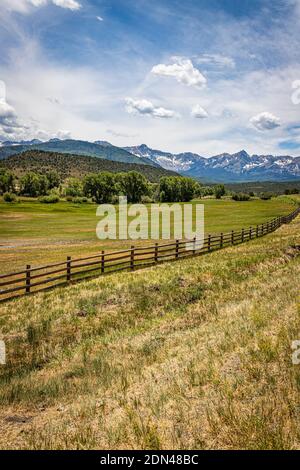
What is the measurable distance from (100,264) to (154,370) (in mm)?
18106

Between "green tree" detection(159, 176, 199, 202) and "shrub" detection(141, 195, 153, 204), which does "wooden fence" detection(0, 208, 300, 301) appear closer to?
"shrub" detection(141, 195, 153, 204)

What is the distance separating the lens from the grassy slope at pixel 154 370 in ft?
14.8

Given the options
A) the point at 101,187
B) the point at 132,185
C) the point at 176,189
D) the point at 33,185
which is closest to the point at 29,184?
the point at 33,185

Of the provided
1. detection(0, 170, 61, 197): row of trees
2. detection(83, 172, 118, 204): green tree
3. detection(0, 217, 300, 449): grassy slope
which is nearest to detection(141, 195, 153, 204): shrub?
detection(83, 172, 118, 204): green tree

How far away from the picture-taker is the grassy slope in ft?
14.8

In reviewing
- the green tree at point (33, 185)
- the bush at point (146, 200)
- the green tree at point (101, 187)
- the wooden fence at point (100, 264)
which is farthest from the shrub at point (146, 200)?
the wooden fence at point (100, 264)

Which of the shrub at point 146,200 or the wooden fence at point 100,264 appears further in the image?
the shrub at point 146,200

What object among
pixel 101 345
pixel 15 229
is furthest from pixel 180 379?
pixel 15 229

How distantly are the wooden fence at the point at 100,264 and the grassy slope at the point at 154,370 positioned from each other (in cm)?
219

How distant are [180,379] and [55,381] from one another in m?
3.34

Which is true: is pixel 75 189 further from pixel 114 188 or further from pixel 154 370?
pixel 154 370

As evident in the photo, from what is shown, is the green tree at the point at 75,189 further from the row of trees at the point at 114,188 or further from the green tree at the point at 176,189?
the green tree at the point at 176,189

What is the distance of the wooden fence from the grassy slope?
7.17ft
